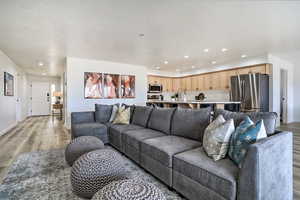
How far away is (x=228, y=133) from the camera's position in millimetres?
1600

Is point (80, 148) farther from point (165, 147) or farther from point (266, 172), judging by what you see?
point (266, 172)

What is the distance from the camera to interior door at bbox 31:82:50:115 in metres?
9.44

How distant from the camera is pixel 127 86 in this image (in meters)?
6.43

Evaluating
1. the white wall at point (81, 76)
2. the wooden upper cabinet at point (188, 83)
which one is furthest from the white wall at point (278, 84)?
the white wall at point (81, 76)

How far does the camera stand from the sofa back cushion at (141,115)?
3.37 metres

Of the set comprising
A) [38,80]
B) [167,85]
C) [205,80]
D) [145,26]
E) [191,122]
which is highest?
[145,26]

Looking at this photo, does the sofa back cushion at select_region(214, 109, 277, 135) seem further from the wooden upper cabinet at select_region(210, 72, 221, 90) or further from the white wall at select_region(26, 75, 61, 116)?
the white wall at select_region(26, 75, 61, 116)

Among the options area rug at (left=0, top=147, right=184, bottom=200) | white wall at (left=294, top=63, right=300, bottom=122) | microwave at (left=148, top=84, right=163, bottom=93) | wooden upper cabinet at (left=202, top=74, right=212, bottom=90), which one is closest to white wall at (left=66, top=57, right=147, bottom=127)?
microwave at (left=148, top=84, right=163, bottom=93)

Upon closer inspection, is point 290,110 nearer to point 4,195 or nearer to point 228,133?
point 228,133

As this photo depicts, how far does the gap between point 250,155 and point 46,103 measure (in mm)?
11067

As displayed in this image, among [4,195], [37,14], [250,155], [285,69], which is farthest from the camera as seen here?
[285,69]

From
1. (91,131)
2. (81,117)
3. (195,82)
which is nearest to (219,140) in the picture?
(91,131)

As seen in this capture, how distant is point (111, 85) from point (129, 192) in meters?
5.24

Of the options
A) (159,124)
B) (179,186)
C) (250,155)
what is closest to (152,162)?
(179,186)
